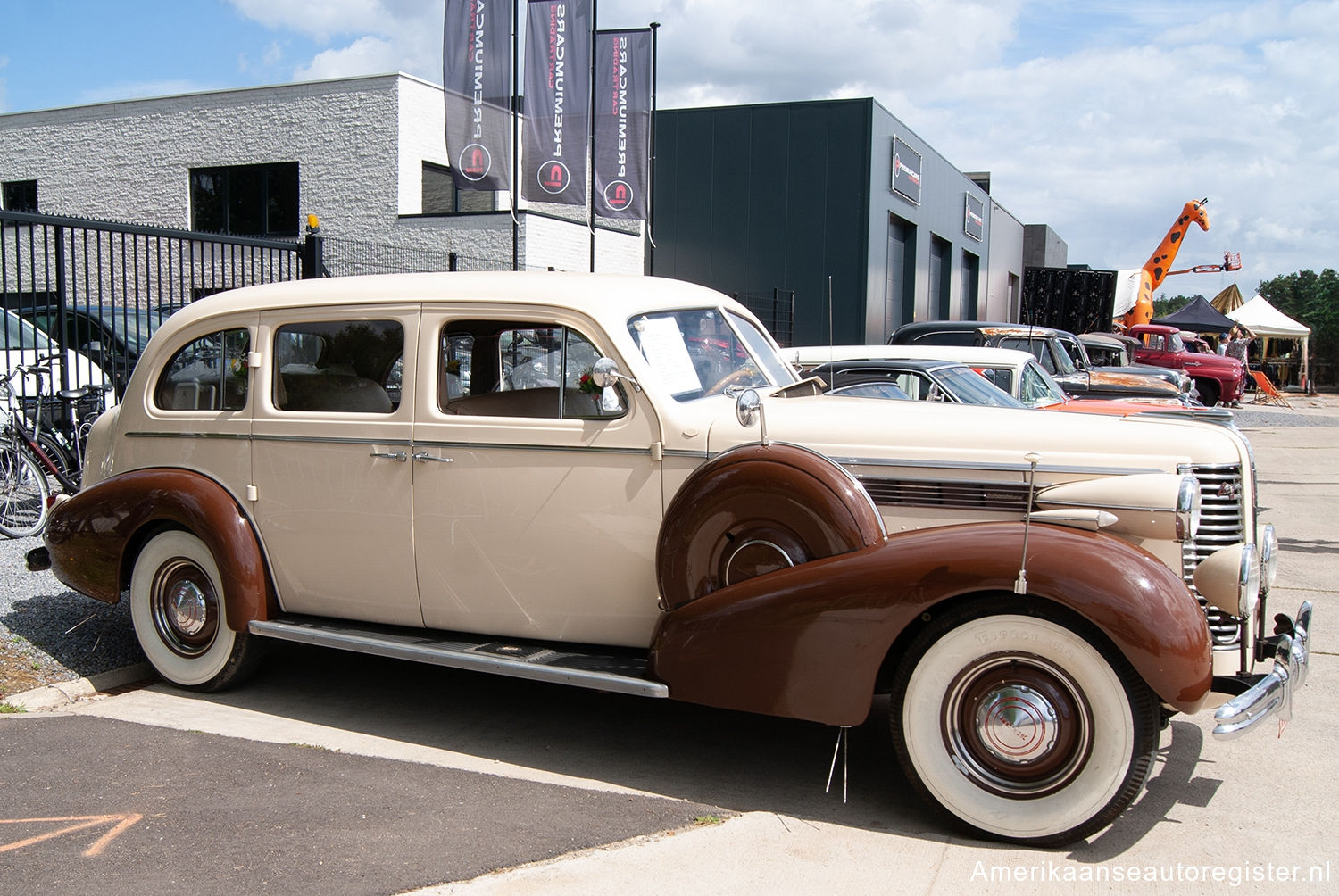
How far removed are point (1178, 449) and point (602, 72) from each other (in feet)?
39.8

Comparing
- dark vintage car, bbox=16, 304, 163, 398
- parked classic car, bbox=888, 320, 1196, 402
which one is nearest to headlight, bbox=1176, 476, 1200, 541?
dark vintage car, bbox=16, 304, 163, 398

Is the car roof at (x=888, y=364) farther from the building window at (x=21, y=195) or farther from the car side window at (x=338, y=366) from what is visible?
the building window at (x=21, y=195)

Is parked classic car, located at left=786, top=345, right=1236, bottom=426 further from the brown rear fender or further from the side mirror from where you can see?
the brown rear fender

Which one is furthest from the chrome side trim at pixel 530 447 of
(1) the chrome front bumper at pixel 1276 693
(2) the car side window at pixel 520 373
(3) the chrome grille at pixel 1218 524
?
(1) the chrome front bumper at pixel 1276 693

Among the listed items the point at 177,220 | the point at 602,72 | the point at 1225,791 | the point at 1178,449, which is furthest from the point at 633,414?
the point at 177,220

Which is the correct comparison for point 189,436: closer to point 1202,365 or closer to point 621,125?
point 621,125

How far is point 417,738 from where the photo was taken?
14.6 feet

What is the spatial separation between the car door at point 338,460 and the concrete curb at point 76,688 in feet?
3.44

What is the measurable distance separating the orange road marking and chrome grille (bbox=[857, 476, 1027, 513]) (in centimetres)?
280

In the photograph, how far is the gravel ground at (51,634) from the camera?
16.6ft

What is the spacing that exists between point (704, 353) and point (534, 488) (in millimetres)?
938

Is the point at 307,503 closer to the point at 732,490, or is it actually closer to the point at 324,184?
the point at 732,490

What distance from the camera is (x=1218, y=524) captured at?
12.1ft

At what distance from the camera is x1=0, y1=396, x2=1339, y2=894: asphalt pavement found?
10.5 feet
